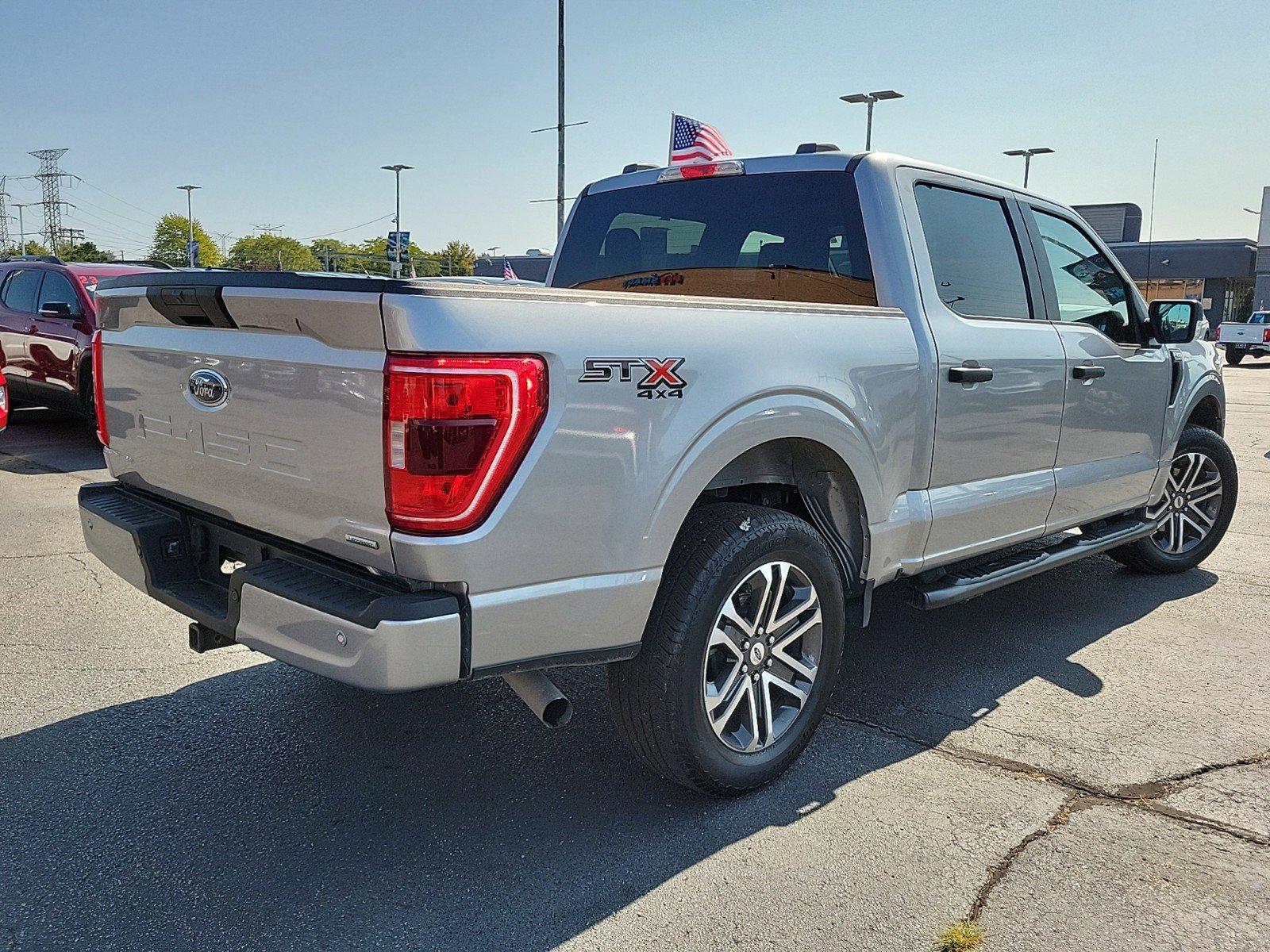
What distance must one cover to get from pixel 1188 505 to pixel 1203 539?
23cm

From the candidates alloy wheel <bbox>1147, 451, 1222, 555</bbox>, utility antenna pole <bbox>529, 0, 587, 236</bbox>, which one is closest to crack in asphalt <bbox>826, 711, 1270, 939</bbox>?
alloy wheel <bbox>1147, 451, 1222, 555</bbox>

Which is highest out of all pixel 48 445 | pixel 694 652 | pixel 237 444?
pixel 237 444

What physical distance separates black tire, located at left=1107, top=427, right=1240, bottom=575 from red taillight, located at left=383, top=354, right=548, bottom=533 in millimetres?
4427

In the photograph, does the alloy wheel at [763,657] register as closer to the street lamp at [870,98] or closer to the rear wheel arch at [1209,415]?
the rear wheel arch at [1209,415]

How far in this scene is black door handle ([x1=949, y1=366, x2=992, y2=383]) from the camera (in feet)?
12.3

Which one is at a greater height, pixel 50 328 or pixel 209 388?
pixel 209 388

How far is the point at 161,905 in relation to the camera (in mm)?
2604

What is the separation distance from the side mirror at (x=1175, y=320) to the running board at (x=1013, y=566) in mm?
913

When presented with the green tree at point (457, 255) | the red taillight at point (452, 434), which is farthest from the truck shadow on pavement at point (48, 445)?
the green tree at point (457, 255)

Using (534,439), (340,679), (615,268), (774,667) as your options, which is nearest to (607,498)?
(534,439)

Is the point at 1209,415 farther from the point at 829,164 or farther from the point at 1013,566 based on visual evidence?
the point at 829,164

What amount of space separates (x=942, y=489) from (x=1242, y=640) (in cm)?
200

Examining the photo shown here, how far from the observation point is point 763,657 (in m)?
3.23

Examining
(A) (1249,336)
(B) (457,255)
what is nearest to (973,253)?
(A) (1249,336)
